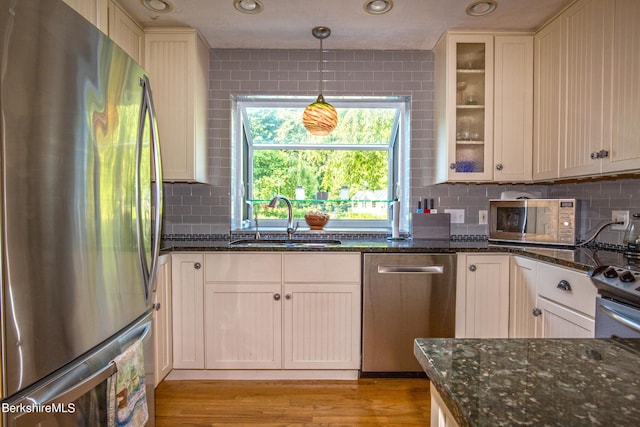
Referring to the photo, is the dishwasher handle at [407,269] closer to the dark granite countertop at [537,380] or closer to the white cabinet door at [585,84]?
the white cabinet door at [585,84]

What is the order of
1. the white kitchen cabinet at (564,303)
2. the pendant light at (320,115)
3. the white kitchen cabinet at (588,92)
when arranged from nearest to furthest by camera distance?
the white kitchen cabinet at (564,303) < the white kitchen cabinet at (588,92) < the pendant light at (320,115)

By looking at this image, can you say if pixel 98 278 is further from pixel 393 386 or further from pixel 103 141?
pixel 393 386

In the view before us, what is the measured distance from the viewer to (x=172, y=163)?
99.6 inches

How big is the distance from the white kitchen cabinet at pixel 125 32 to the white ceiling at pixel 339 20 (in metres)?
0.06

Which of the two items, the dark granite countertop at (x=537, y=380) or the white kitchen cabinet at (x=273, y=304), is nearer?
the dark granite countertop at (x=537, y=380)

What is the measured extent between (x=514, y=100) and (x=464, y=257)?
4.02ft

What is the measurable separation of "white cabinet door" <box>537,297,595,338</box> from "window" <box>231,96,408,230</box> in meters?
1.39

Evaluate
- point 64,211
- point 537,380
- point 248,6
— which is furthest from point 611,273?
point 248,6

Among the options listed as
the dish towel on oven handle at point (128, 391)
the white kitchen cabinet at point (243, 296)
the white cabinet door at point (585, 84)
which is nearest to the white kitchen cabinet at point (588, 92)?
the white cabinet door at point (585, 84)

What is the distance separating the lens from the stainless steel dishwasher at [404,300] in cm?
230

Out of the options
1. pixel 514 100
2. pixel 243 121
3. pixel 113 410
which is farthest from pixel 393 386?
pixel 243 121

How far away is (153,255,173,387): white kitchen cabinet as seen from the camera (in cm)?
213

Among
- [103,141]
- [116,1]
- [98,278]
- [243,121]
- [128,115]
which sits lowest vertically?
[98,278]

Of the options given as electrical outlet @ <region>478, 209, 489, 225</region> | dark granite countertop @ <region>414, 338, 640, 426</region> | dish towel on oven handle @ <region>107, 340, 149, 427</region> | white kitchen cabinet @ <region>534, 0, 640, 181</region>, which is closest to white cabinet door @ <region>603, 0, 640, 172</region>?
white kitchen cabinet @ <region>534, 0, 640, 181</region>
